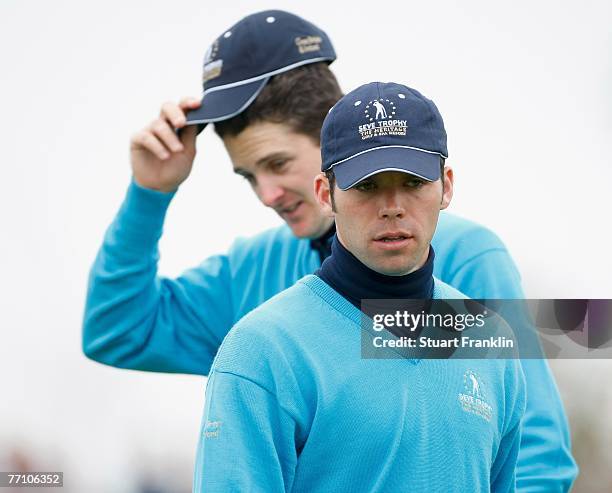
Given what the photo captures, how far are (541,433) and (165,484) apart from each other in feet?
17.7

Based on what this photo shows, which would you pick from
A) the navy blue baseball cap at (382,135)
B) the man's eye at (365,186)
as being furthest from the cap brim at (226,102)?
the man's eye at (365,186)

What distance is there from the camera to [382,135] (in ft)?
10.6

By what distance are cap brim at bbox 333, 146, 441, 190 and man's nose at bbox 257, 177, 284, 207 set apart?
1.16 meters

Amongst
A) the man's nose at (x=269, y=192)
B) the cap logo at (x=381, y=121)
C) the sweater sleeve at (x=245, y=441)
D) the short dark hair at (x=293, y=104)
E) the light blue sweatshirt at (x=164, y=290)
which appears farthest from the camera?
the light blue sweatshirt at (x=164, y=290)

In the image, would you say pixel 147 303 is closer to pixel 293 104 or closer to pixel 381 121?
pixel 293 104

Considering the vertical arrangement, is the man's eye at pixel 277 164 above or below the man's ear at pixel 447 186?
above

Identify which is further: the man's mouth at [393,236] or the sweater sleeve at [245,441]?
the man's mouth at [393,236]

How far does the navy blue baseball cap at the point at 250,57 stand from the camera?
459cm

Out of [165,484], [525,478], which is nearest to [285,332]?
[525,478]

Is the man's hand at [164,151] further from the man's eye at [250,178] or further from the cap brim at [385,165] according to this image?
the cap brim at [385,165]

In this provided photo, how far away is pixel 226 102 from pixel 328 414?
181 centimetres

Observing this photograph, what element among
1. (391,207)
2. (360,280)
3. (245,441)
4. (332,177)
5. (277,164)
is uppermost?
(277,164)

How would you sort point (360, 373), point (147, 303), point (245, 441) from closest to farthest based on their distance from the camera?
point (245, 441), point (360, 373), point (147, 303)

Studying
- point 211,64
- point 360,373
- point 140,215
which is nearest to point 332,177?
point 360,373
